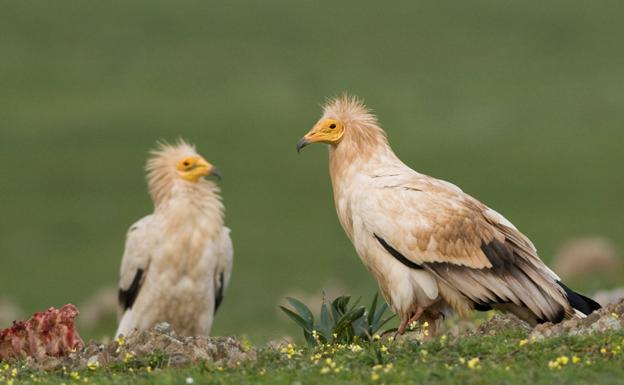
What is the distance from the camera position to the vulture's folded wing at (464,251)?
12797 mm

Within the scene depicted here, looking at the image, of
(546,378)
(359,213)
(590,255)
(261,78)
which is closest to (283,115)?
(261,78)

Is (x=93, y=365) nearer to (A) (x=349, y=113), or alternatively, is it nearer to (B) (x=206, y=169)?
(A) (x=349, y=113)

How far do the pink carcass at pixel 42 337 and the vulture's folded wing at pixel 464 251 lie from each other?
8.95ft

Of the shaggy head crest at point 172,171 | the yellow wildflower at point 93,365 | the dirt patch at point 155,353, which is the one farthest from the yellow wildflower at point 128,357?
the shaggy head crest at point 172,171

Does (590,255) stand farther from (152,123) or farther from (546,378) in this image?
(152,123)

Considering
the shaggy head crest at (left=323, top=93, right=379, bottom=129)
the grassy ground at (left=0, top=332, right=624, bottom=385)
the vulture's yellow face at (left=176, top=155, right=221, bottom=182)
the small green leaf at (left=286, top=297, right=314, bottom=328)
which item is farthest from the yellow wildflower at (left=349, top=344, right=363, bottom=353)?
the vulture's yellow face at (left=176, top=155, right=221, bottom=182)

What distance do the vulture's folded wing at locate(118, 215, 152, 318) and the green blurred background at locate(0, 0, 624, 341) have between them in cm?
1290

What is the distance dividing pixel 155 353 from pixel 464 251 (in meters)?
2.95

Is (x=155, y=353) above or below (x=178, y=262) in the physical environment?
below

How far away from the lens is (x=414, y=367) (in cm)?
1048

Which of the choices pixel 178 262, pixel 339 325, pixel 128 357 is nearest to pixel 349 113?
pixel 339 325

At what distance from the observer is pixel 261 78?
59000 mm

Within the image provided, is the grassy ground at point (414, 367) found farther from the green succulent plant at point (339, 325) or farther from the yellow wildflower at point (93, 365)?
the green succulent plant at point (339, 325)

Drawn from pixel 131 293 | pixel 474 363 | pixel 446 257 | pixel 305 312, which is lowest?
pixel 474 363
